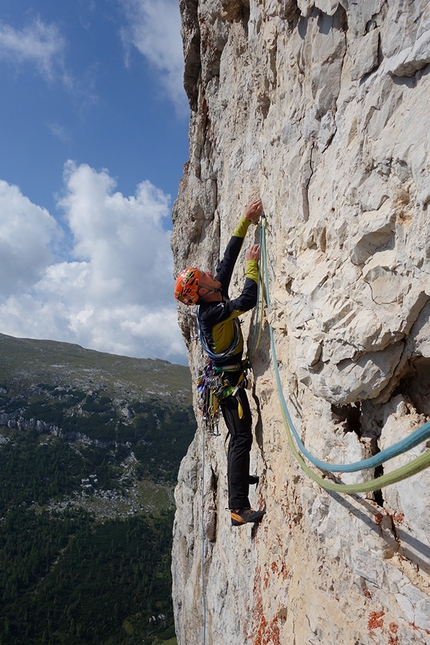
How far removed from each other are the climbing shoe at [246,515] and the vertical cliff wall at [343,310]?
212 millimetres

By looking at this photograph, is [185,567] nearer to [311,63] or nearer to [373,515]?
[373,515]

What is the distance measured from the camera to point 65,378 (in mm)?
151250

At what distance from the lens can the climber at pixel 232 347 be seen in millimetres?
5398

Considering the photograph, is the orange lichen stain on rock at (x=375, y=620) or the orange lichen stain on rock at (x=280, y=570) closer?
the orange lichen stain on rock at (x=375, y=620)

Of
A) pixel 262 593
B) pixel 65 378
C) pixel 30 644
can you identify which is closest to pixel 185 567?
pixel 262 593

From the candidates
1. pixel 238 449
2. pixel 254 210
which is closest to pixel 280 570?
pixel 238 449

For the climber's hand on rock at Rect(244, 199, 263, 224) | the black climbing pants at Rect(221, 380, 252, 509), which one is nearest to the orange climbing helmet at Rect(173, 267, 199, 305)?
the climber's hand on rock at Rect(244, 199, 263, 224)

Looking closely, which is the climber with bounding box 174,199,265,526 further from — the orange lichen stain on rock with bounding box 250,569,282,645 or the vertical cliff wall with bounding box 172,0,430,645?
the orange lichen stain on rock with bounding box 250,569,282,645

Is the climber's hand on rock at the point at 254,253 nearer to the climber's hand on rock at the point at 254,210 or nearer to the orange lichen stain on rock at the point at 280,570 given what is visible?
the climber's hand on rock at the point at 254,210

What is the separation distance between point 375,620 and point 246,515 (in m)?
2.68

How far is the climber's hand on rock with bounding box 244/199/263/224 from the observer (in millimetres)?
5875

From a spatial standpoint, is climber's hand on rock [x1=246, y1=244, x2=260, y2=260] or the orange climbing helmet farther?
climber's hand on rock [x1=246, y1=244, x2=260, y2=260]

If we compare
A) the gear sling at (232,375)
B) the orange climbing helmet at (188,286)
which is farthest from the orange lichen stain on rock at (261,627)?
the orange climbing helmet at (188,286)

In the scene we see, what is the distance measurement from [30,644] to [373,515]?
7873 centimetres
